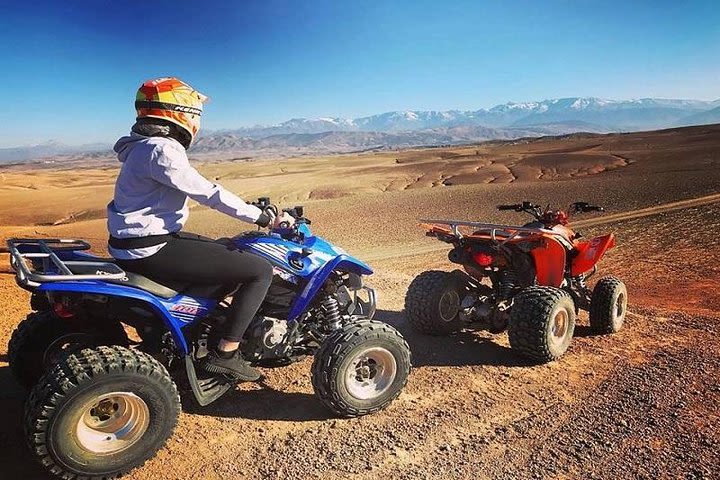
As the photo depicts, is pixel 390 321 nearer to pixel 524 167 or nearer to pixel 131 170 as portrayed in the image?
pixel 131 170

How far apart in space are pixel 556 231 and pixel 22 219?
78.0 feet

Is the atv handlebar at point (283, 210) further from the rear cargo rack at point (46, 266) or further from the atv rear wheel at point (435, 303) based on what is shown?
the atv rear wheel at point (435, 303)

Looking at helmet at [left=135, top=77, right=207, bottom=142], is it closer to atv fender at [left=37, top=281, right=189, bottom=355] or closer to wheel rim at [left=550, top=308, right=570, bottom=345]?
atv fender at [left=37, top=281, right=189, bottom=355]

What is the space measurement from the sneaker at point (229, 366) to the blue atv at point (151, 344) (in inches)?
3.6

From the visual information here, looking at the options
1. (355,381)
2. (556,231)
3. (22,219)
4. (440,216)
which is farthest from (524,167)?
(355,381)

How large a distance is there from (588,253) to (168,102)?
4.96m

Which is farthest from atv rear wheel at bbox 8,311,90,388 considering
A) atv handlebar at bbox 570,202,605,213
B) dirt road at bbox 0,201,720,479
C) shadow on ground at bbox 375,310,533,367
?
atv handlebar at bbox 570,202,605,213

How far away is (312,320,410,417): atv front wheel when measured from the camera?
391 centimetres

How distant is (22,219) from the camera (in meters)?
22.7

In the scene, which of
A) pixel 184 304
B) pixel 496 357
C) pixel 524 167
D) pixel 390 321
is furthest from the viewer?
pixel 524 167

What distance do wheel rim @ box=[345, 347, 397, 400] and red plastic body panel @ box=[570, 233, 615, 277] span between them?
3.15 meters

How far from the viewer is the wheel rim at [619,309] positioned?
612 cm

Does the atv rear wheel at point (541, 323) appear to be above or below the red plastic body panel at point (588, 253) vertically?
below

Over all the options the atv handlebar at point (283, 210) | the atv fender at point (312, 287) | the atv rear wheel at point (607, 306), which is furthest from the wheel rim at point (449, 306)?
the atv handlebar at point (283, 210)
